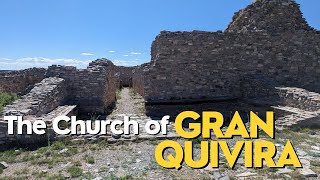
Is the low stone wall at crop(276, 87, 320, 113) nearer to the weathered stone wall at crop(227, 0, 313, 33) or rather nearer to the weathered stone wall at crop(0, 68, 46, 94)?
the weathered stone wall at crop(227, 0, 313, 33)

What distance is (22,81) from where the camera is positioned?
17547 mm

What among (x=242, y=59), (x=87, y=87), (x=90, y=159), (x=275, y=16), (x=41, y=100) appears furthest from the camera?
(x=275, y=16)

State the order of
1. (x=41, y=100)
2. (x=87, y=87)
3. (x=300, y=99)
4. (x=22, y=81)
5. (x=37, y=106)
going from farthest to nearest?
(x=22, y=81) → (x=87, y=87) → (x=300, y=99) → (x=41, y=100) → (x=37, y=106)

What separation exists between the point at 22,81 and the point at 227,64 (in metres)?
11.1

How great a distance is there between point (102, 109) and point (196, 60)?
15.9 ft

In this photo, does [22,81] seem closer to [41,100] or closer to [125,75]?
[41,100]

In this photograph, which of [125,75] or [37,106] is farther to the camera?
[125,75]

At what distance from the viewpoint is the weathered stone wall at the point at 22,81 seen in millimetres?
16328

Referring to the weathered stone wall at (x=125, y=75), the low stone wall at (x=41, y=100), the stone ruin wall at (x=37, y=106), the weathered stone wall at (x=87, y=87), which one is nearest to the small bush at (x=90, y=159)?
the stone ruin wall at (x=37, y=106)

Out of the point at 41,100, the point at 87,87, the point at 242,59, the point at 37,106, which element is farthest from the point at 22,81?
the point at 242,59

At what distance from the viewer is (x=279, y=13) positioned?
54.0 feet

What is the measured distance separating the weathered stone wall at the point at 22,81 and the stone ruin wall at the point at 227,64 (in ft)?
19.8

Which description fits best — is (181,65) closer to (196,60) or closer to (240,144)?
(196,60)

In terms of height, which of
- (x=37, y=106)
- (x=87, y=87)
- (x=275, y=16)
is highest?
(x=275, y=16)
